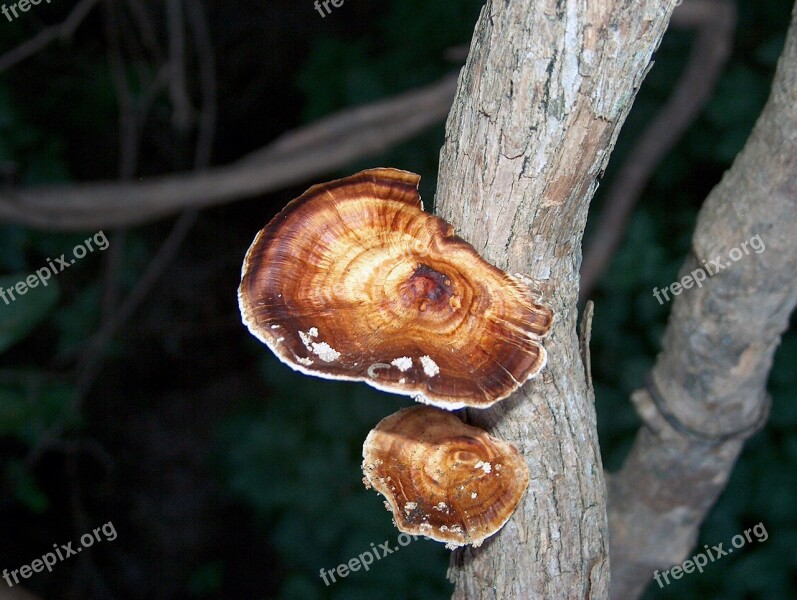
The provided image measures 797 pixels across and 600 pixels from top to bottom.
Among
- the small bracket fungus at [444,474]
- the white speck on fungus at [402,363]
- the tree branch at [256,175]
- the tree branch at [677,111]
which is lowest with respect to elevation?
the small bracket fungus at [444,474]

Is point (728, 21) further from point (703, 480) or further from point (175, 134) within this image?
point (175, 134)

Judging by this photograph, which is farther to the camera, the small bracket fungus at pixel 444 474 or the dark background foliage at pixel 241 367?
the dark background foliage at pixel 241 367

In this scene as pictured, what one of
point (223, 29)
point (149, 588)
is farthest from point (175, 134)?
point (149, 588)

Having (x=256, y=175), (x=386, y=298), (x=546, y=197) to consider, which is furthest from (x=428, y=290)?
(x=256, y=175)

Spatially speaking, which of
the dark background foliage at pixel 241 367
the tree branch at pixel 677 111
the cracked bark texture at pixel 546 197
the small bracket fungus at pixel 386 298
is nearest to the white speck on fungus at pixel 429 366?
the small bracket fungus at pixel 386 298

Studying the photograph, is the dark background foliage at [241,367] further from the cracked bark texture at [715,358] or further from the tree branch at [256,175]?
the cracked bark texture at [715,358]

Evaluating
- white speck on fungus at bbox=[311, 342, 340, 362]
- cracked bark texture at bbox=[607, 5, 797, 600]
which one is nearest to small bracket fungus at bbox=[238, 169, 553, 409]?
white speck on fungus at bbox=[311, 342, 340, 362]

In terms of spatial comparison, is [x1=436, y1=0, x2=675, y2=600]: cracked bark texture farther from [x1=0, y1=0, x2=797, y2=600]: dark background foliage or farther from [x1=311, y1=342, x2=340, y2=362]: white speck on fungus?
[x1=0, y1=0, x2=797, y2=600]: dark background foliage

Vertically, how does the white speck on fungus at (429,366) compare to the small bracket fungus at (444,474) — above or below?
above
